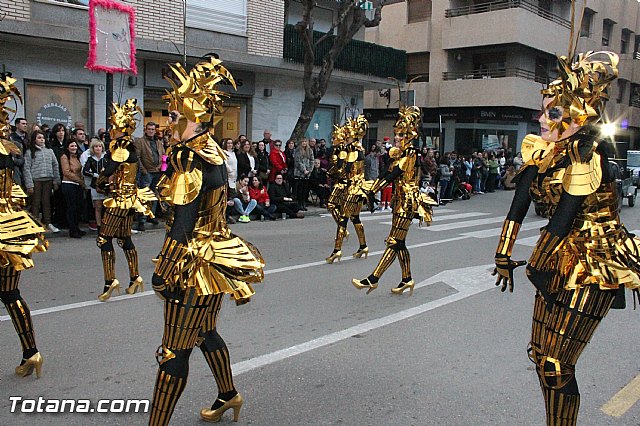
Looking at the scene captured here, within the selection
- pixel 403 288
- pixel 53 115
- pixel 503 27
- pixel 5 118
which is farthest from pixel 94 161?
pixel 503 27

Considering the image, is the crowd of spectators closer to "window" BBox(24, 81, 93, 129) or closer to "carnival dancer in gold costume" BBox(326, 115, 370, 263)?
"carnival dancer in gold costume" BBox(326, 115, 370, 263)

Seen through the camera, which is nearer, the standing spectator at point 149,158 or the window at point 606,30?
the standing spectator at point 149,158

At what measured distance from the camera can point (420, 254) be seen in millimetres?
9750

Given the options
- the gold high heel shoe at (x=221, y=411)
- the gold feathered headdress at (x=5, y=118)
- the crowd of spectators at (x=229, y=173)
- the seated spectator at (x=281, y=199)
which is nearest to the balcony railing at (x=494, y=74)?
the crowd of spectators at (x=229, y=173)

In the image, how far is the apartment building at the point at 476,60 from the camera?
29.3m

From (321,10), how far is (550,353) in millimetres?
21279

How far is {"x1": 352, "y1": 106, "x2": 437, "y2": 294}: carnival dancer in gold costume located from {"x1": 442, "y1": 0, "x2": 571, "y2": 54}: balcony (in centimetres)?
2421

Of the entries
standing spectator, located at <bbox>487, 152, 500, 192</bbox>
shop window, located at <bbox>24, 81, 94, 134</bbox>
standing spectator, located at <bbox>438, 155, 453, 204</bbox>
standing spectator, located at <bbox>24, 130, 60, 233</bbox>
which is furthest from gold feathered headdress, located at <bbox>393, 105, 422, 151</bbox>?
standing spectator, located at <bbox>487, 152, 500, 192</bbox>

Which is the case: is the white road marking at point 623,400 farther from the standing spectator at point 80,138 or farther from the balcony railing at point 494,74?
the balcony railing at point 494,74

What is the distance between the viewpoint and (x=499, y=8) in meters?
29.9

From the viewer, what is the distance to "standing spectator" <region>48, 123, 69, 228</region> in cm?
1077

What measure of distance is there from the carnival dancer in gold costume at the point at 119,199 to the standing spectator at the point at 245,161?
22.7 feet

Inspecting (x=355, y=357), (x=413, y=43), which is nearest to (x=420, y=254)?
(x=355, y=357)

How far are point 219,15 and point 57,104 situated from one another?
5427 millimetres
